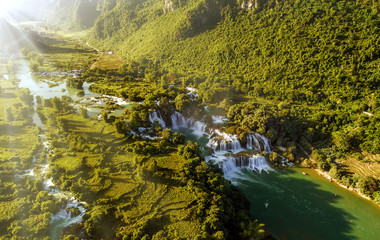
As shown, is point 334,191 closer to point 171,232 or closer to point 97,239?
point 171,232

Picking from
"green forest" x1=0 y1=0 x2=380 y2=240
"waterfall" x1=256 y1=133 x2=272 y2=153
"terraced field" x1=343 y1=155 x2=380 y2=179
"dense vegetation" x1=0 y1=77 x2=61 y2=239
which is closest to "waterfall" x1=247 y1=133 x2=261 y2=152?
"green forest" x1=0 y1=0 x2=380 y2=240

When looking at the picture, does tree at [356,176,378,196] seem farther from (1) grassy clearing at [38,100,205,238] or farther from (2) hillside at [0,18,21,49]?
(2) hillside at [0,18,21,49]

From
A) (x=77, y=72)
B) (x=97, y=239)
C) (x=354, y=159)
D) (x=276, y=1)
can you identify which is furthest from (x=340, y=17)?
(x=77, y=72)

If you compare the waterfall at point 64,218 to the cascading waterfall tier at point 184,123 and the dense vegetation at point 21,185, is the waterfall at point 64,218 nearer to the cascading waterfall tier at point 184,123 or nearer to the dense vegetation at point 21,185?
the dense vegetation at point 21,185

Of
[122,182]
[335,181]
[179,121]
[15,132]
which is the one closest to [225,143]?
[179,121]

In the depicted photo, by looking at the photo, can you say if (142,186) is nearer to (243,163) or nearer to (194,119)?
(243,163)

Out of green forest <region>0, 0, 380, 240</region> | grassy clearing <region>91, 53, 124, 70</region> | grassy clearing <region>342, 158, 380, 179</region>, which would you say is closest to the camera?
green forest <region>0, 0, 380, 240</region>

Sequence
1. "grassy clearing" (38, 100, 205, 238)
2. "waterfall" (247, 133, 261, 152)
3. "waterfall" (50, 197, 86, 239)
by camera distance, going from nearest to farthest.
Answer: "waterfall" (50, 197, 86, 239) → "grassy clearing" (38, 100, 205, 238) → "waterfall" (247, 133, 261, 152)
